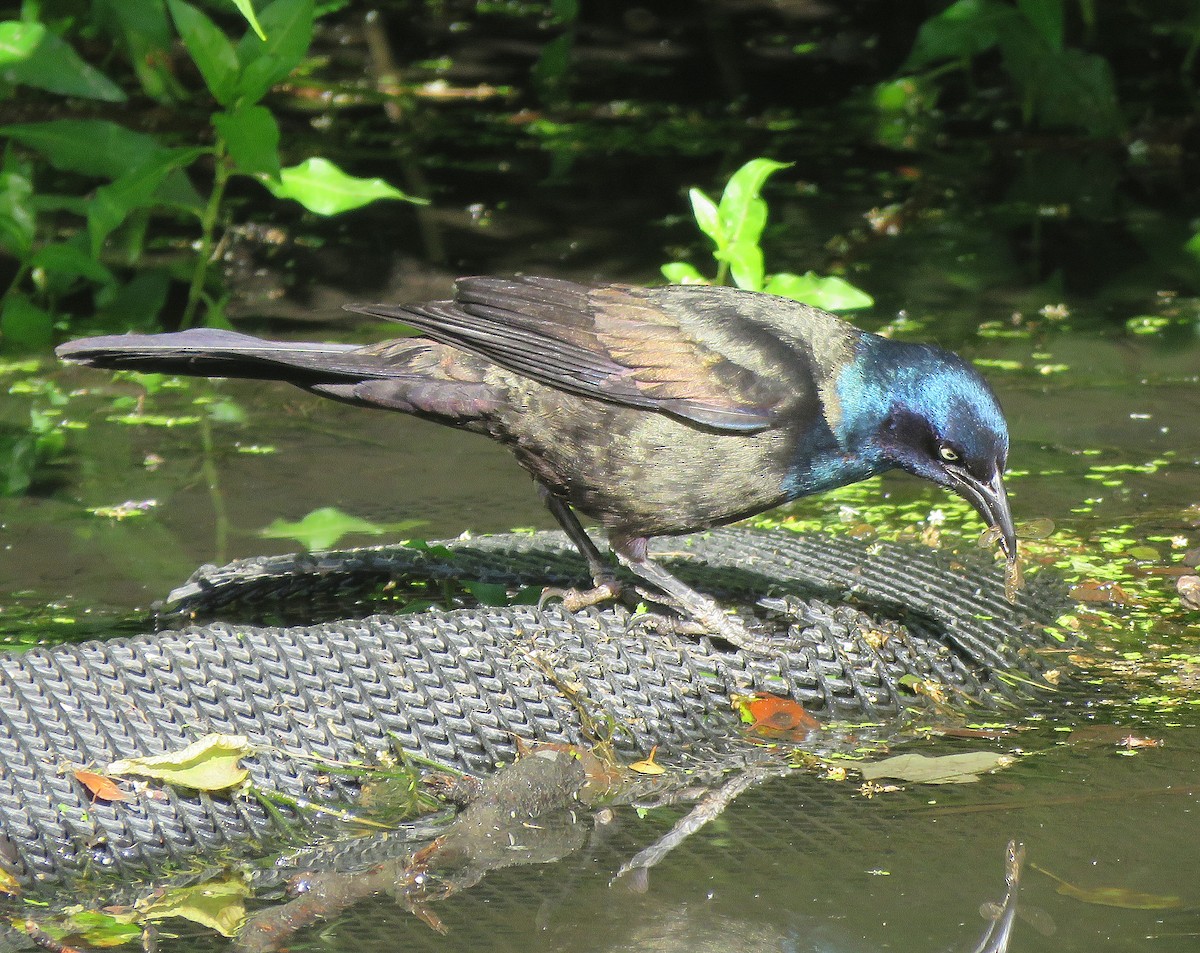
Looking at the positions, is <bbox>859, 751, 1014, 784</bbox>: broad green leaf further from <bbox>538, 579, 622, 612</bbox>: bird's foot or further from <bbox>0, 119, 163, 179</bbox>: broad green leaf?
<bbox>0, 119, 163, 179</bbox>: broad green leaf

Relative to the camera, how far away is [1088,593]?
3.95m

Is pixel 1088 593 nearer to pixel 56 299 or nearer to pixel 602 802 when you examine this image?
pixel 602 802

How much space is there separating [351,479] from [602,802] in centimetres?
214

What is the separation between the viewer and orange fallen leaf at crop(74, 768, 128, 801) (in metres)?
2.69

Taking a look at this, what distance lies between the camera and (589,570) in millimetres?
3916

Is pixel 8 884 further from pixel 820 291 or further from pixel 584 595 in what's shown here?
pixel 820 291

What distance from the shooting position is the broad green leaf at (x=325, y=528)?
440 centimetres

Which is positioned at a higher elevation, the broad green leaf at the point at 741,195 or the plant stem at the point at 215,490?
the broad green leaf at the point at 741,195

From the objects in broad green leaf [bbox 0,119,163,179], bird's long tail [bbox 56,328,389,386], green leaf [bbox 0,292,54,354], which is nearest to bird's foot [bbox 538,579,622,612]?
bird's long tail [bbox 56,328,389,386]

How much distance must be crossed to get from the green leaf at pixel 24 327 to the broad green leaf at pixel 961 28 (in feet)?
14.7

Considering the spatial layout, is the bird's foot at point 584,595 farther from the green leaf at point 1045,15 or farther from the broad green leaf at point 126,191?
the green leaf at point 1045,15

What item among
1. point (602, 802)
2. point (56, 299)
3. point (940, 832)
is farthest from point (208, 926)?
point (56, 299)

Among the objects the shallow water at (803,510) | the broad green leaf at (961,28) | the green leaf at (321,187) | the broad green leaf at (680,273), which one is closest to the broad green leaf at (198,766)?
the shallow water at (803,510)

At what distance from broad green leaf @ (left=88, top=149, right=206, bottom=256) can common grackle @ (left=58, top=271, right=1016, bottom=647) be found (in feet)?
6.06
